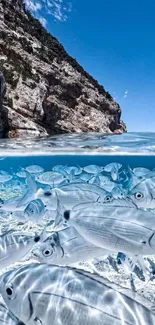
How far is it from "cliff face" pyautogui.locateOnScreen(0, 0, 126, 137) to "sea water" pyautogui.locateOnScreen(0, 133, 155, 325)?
10.6 metres

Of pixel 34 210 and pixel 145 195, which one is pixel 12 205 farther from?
pixel 145 195

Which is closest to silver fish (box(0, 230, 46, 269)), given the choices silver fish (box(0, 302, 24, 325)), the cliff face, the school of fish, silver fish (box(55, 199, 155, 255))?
the school of fish

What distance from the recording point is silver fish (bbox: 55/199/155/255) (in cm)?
340

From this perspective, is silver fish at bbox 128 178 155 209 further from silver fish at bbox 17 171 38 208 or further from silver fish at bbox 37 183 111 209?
silver fish at bbox 17 171 38 208

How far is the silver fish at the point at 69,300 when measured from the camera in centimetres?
205

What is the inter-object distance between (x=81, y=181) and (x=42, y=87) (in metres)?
29.4

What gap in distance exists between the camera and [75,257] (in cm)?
379

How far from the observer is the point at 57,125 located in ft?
116

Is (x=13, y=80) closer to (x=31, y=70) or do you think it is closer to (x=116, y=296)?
(x=31, y=70)

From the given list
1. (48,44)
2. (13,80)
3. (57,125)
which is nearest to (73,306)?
(13,80)

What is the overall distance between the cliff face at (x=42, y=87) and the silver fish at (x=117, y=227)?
22.8m

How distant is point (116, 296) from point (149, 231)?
133cm

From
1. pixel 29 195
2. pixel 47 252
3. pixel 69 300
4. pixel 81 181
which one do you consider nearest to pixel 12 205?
pixel 29 195

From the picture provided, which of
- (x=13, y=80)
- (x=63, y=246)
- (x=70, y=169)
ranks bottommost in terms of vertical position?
(x=70, y=169)
